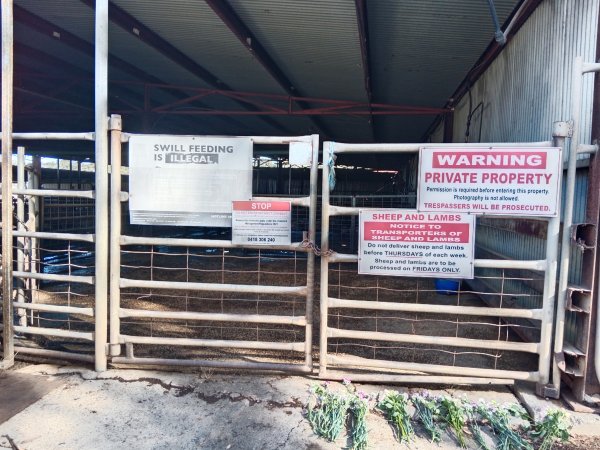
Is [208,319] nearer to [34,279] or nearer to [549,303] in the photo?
[34,279]

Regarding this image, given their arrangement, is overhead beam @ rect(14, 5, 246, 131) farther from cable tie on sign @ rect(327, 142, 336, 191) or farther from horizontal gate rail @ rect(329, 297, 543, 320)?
horizontal gate rail @ rect(329, 297, 543, 320)

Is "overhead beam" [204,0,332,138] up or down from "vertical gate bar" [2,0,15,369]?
up

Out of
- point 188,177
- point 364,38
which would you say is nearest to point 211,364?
point 188,177

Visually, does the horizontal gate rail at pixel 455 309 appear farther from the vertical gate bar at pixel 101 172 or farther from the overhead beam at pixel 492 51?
the overhead beam at pixel 492 51

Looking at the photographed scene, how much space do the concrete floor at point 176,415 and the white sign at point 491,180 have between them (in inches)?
61.6

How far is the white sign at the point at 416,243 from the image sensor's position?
3424 mm

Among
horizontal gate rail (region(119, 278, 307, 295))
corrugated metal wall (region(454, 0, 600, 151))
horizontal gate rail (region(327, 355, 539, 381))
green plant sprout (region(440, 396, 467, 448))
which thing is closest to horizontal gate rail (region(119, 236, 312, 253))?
horizontal gate rail (region(119, 278, 307, 295))

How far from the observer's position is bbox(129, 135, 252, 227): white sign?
12.0 feet

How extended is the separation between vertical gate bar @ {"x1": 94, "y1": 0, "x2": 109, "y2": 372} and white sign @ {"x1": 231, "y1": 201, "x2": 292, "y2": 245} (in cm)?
119

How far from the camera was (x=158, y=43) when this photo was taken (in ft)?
28.6

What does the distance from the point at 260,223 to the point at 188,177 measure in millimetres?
771

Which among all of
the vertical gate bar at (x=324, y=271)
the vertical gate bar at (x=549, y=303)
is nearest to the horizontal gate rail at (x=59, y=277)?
the vertical gate bar at (x=324, y=271)

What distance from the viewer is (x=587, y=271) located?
10.8 ft

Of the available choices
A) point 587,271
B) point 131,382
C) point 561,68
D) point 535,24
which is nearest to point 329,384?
point 131,382
